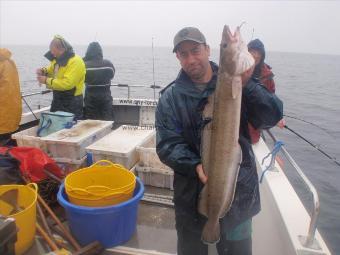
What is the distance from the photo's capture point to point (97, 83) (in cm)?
707

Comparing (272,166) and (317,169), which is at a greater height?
(272,166)

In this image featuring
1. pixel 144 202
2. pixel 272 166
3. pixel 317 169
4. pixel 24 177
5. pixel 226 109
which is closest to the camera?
pixel 226 109

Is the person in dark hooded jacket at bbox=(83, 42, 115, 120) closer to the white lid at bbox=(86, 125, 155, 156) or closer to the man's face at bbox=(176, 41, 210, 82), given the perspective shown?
the white lid at bbox=(86, 125, 155, 156)

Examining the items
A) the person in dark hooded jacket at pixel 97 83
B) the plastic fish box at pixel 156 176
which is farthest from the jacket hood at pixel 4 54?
the plastic fish box at pixel 156 176

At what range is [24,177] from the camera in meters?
4.25

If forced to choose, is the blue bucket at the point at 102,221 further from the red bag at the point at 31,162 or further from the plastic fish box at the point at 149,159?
the plastic fish box at the point at 149,159

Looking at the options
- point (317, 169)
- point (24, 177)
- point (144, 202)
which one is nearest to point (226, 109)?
point (144, 202)

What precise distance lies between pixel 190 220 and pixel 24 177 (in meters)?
2.58

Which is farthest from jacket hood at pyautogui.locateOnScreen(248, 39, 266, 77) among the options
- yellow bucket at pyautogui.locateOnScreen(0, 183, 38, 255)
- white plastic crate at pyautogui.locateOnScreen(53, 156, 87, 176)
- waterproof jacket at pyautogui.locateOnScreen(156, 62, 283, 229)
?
yellow bucket at pyautogui.locateOnScreen(0, 183, 38, 255)

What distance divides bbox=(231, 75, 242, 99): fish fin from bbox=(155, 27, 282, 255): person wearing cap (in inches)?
11.6

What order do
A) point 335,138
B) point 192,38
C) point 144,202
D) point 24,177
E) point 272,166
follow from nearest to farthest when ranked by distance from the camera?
1. point 192,38
2. point 272,166
3. point 24,177
4. point 144,202
5. point 335,138

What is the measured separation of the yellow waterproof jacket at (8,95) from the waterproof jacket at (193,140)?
147 inches

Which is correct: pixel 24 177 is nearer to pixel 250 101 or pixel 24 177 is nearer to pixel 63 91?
pixel 63 91

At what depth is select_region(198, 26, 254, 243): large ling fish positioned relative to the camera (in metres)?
2.08
